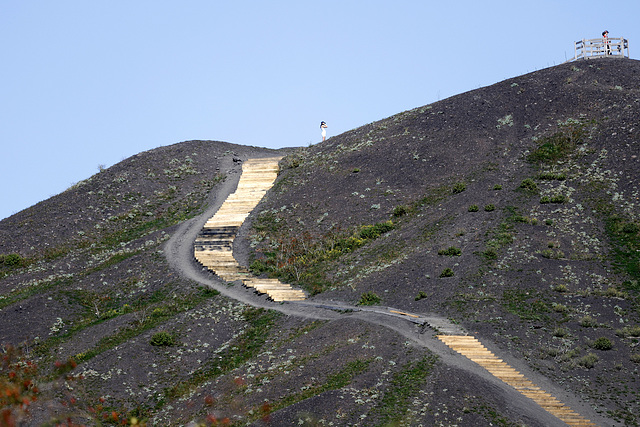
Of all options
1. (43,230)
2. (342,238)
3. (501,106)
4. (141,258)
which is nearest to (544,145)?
(501,106)

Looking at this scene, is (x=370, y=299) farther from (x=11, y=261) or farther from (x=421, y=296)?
(x=11, y=261)

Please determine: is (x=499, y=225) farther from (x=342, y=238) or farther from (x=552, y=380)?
(x=552, y=380)

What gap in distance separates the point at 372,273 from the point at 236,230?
1622cm

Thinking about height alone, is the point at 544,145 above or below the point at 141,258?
above

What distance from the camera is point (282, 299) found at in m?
39.8

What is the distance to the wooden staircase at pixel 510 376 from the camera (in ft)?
77.7

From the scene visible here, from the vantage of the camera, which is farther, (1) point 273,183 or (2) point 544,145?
(1) point 273,183

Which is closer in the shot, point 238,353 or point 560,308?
point 560,308

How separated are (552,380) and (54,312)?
31.0 m

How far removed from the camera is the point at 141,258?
157ft

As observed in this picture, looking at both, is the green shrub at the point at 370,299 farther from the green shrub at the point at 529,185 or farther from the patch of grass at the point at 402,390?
the green shrub at the point at 529,185

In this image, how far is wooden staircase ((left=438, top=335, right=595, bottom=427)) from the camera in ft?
77.7

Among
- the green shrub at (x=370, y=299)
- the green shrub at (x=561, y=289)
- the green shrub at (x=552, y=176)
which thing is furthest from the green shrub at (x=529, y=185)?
the green shrub at (x=370, y=299)

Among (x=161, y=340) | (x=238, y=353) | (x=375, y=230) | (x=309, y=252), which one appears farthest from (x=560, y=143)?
(x=161, y=340)
